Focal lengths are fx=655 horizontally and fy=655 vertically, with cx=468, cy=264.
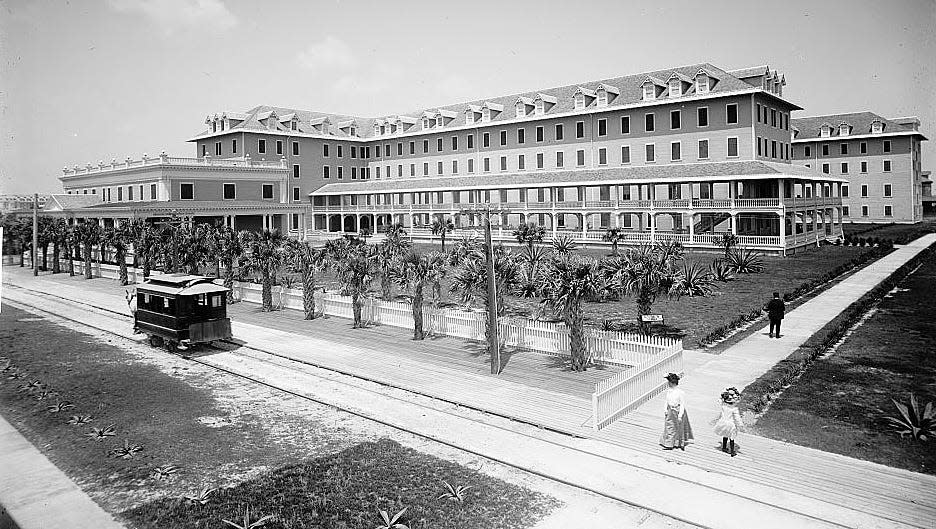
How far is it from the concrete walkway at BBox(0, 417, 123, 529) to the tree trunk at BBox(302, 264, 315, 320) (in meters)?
15.1

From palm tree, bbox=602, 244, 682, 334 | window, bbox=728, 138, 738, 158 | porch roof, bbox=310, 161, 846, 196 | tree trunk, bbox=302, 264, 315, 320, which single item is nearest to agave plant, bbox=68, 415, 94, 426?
tree trunk, bbox=302, 264, 315, 320

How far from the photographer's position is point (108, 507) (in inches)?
420

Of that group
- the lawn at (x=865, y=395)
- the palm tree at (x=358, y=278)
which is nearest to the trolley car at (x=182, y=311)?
the palm tree at (x=358, y=278)

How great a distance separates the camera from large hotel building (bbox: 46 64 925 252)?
51.8m

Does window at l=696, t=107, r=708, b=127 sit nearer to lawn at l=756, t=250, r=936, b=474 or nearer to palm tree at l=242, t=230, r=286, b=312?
lawn at l=756, t=250, r=936, b=474

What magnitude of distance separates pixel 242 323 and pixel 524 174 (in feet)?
136

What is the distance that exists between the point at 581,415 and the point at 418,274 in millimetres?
10159

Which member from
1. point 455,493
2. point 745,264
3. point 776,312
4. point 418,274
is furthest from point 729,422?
point 745,264

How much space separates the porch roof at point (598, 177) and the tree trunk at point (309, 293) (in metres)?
31.3

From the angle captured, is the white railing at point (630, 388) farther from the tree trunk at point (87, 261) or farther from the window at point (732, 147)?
the tree trunk at point (87, 261)

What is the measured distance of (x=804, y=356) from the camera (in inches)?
746

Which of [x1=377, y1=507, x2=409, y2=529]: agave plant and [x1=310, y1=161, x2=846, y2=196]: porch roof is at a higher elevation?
[x1=310, y1=161, x2=846, y2=196]: porch roof

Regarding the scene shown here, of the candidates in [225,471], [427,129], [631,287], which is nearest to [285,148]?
[427,129]

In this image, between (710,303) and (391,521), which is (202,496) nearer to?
(391,521)
